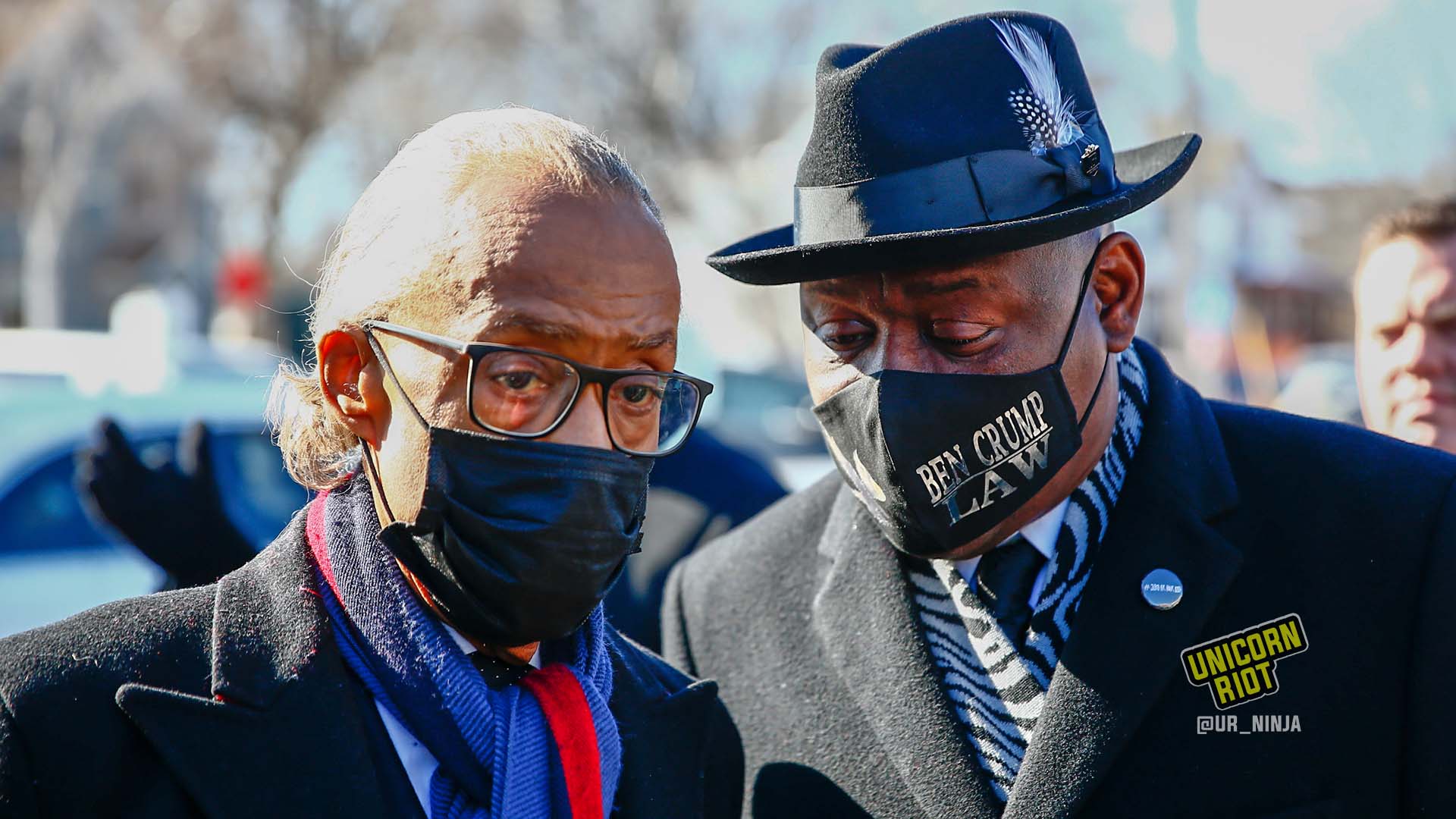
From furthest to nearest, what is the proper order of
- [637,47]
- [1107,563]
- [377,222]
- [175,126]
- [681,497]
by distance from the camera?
1. [637,47]
2. [175,126]
3. [681,497]
4. [1107,563]
5. [377,222]

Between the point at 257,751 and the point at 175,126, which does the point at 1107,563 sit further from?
the point at 175,126

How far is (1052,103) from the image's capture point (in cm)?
255

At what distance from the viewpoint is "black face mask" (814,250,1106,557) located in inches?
94.0

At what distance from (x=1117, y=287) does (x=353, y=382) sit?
1.43 m

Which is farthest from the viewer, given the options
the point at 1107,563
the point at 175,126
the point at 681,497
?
the point at 175,126

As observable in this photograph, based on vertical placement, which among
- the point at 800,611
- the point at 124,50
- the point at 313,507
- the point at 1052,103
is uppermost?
the point at 124,50

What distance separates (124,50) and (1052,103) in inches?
737

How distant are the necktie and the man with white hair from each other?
746 mm

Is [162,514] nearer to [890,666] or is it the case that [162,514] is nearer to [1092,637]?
[890,666]

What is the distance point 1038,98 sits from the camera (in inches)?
99.8

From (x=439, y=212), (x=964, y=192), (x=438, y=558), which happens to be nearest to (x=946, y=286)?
(x=964, y=192)

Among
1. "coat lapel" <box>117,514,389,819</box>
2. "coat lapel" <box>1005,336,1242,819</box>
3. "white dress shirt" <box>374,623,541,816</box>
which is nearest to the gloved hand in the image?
"coat lapel" <box>117,514,389,819</box>

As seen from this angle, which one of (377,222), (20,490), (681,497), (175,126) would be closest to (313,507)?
(377,222)

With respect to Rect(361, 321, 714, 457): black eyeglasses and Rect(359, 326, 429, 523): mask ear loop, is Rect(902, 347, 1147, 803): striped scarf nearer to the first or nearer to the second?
Rect(361, 321, 714, 457): black eyeglasses
